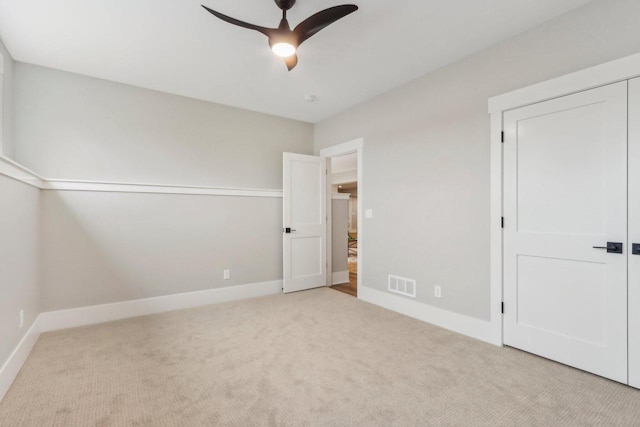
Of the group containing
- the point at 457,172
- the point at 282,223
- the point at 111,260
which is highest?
the point at 457,172

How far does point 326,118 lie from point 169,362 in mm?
3777

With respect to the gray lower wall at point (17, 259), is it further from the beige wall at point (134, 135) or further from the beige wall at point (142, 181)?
the beige wall at point (134, 135)

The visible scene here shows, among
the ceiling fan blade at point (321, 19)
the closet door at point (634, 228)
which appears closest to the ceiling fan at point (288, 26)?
the ceiling fan blade at point (321, 19)

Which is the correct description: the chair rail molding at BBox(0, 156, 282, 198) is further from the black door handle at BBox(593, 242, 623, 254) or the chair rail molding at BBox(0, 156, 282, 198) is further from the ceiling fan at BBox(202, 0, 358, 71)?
the black door handle at BBox(593, 242, 623, 254)

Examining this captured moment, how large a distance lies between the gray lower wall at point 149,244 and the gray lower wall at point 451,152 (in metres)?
1.60

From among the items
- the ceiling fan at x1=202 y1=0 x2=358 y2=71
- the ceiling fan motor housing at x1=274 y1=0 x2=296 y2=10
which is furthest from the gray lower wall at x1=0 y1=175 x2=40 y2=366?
the ceiling fan motor housing at x1=274 y1=0 x2=296 y2=10

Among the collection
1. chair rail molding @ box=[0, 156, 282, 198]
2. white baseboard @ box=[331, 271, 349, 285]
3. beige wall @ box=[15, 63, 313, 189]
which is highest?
beige wall @ box=[15, 63, 313, 189]

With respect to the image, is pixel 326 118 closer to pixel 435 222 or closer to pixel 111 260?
pixel 435 222

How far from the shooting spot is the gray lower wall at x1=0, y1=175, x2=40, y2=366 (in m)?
2.00

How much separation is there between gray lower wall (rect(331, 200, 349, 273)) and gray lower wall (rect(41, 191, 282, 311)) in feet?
3.15

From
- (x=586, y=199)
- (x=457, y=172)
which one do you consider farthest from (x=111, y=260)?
(x=586, y=199)

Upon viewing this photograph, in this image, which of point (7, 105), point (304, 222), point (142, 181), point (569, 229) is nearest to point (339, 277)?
point (304, 222)

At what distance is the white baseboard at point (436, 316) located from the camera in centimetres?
271

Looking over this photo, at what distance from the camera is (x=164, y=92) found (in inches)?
144
